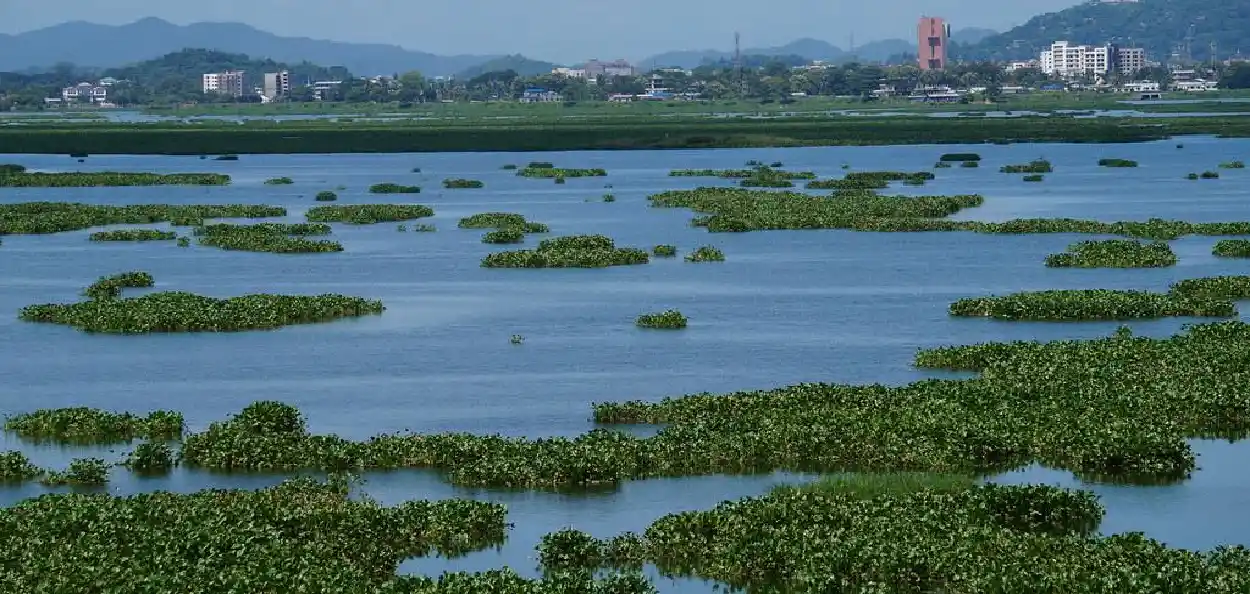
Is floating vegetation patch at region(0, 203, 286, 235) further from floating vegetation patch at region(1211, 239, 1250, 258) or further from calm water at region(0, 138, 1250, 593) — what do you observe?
floating vegetation patch at region(1211, 239, 1250, 258)

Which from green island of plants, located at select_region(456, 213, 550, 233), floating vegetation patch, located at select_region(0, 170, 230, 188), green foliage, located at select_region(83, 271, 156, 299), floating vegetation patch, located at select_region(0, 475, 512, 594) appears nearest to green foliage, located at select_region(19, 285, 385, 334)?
green foliage, located at select_region(83, 271, 156, 299)

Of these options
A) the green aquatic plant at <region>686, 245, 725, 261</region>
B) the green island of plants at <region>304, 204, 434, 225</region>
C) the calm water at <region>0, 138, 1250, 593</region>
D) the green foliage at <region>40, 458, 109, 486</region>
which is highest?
the green island of plants at <region>304, 204, 434, 225</region>

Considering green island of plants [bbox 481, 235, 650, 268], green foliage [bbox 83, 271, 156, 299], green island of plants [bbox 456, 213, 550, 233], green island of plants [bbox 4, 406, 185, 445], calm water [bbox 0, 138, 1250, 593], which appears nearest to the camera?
calm water [bbox 0, 138, 1250, 593]

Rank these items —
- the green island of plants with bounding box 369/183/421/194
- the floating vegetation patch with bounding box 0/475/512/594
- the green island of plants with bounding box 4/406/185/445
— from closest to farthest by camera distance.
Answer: the floating vegetation patch with bounding box 0/475/512/594
the green island of plants with bounding box 4/406/185/445
the green island of plants with bounding box 369/183/421/194

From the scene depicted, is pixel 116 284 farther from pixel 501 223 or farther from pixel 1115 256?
pixel 1115 256

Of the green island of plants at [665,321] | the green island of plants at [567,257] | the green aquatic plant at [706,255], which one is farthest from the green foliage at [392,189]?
the green island of plants at [665,321]

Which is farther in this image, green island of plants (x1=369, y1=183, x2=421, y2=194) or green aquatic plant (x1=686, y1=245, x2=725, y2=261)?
green island of plants (x1=369, y1=183, x2=421, y2=194)

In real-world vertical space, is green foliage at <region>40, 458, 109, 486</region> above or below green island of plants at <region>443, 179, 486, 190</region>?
below
